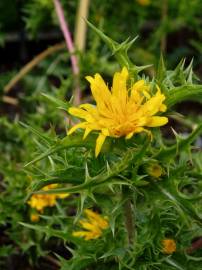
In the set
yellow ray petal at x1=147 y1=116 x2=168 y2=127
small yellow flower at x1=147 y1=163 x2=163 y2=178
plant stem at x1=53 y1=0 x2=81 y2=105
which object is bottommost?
small yellow flower at x1=147 y1=163 x2=163 y2=178

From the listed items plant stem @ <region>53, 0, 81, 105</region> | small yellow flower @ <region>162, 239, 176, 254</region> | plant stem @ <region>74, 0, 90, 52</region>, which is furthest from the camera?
plant stem @ <region>74, 0, 90, 52</region>

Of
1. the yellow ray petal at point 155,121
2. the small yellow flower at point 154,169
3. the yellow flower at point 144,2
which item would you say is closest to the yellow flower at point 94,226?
the small yellow flower at point 154,169

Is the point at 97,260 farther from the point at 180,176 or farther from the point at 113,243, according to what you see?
the point at 180,176

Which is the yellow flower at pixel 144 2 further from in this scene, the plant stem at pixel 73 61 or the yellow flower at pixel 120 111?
the yellow flower at pixel 120 111

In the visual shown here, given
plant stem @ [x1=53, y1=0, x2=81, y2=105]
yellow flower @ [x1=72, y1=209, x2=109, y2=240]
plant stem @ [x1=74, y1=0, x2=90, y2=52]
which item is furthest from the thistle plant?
plant stem @ [x1=74, y1=0, x2=90, y2=52]

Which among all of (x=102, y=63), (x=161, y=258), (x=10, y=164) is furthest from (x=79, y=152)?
(x=102, y=63)

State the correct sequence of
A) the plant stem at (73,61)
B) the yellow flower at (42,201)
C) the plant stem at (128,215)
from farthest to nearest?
the plant stem at (73,61)
the yellow flower at (42,201)
the plant stem at (128,215)

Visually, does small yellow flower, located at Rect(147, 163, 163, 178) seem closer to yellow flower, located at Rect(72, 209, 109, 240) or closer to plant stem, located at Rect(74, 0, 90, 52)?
yellow flower, located at Rect(72, 209, 109, 240)
